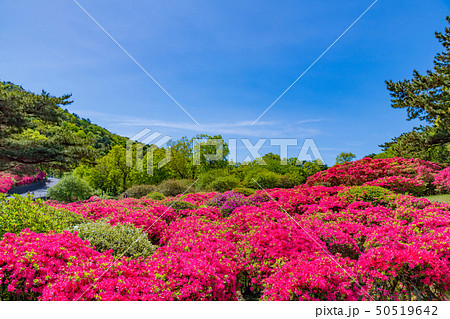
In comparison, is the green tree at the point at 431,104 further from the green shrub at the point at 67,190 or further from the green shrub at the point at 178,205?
the green shrub at the point at 67,190

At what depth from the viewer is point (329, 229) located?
229 inches

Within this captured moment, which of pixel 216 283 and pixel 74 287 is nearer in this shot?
pixel 74 287

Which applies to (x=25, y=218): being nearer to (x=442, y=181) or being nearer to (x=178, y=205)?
(x=178, y=205)

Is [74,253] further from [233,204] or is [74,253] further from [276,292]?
[233,204]

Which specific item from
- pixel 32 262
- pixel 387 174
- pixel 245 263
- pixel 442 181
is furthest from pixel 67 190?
pixel 442 181

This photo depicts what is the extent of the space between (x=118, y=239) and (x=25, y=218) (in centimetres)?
Result: 215

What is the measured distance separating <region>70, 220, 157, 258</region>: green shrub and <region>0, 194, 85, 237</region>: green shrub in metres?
0.76

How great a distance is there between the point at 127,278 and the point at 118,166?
98.8 feet

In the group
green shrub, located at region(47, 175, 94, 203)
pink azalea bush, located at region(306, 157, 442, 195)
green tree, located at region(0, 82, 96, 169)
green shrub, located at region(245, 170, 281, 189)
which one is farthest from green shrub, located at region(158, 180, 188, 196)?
pink azalea bush, located at region(306, 157, 442, 195)

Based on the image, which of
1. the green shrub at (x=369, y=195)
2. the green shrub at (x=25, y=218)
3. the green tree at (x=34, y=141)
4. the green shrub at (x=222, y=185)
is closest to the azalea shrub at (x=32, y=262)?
the green shrub at (x=25, y=218)

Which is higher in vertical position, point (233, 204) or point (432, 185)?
point (432, 185)

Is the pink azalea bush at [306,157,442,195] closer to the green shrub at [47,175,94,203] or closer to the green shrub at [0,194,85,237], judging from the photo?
the green shrub at [0,194,85,237]

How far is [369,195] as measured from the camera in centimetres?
889
